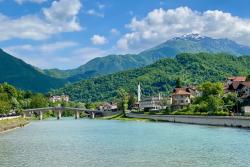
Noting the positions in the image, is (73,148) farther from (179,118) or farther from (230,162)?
(179,118)

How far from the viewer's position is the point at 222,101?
108 meters

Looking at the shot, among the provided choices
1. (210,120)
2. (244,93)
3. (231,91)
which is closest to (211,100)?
(244,93)

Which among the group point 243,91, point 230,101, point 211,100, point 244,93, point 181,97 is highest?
point 181,97

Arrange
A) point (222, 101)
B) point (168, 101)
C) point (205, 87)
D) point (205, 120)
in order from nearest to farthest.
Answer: point (205, 120)
point (222, 101)
point (205, 87)
point (168, 101)

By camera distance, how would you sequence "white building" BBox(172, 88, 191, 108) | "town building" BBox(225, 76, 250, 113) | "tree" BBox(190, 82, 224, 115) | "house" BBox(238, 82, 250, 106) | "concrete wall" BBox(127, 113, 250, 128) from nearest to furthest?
"concrete wall" BBox(127, 113, 250, 128) → "town building" BBox(225, 76, 250, 113) → "tree" BBox(190, 82, 224, 115) → "house" BBox(238, 82, 250, 106) → "white building" BBox(172, 88, 191, 108)

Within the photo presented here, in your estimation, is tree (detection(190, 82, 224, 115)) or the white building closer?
tree (detection(190, 82, 224, 115))

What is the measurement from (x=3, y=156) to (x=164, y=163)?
1612cm

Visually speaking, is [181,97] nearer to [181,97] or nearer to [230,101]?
[181,97]

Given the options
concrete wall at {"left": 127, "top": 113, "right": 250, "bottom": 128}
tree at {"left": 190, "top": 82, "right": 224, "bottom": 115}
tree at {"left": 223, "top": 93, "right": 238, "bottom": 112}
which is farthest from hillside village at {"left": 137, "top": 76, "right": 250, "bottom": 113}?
concrete wall at {"left": 127, "top": 113, "right": 250, "bottom": 128}

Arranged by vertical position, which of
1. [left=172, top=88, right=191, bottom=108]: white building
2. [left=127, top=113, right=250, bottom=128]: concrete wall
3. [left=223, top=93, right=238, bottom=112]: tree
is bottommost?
[left=127, top=113, right=250, bottom=128]: concrete wall

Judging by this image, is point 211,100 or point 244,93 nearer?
point 211,100

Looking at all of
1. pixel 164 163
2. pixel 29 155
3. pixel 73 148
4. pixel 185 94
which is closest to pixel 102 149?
pixel 73 148

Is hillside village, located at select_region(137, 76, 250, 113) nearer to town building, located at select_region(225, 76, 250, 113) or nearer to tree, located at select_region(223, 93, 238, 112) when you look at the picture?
town building, located at select_region(225, 76, 250, 113)

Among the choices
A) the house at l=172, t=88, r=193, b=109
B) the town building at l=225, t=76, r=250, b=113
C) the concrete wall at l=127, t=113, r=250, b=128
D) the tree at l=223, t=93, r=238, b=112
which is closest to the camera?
the concrete wall at l=127, t=113, r=250, b=128
